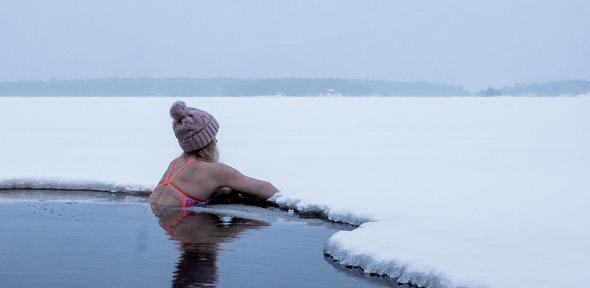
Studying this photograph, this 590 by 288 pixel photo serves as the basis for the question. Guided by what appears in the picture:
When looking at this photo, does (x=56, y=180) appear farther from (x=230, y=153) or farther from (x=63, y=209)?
(x=230, y=153)

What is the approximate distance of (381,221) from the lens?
648 centimetres

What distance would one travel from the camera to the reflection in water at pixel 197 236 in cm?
484

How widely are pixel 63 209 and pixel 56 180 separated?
1766 mm

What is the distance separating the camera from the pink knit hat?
24.1ft

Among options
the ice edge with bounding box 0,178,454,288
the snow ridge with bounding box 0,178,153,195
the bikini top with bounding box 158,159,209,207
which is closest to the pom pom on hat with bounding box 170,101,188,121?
the bikini top with bounding box 158,159,209,207

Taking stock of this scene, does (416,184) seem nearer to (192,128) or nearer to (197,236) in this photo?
(192,128)

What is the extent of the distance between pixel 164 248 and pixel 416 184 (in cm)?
516

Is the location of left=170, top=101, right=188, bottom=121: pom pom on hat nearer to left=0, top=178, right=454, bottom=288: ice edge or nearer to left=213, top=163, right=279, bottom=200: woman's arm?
left=213, top=163, right=279, bottom=200: woman's arm

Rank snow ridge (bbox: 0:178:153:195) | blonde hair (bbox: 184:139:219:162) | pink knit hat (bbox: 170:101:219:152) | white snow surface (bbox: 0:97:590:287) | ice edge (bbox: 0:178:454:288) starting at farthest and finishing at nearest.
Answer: snow ridge (bbox: 0:178:153:195), blonde hair (bbox: 184:139:219:162), pink knit hat (bbox: 170:101:219:152), white snow surface (bbox: 0:97:590:287), ice edge (bbox: 0:178:454:288)

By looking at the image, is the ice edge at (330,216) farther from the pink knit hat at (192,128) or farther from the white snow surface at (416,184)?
the pink knit hat at (192,128)

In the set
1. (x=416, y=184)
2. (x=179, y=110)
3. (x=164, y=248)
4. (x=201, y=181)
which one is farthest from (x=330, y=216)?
(x=416, y=184)

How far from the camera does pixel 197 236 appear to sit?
20.3 ft

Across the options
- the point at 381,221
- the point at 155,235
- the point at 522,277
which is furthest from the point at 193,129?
the point at 522,277

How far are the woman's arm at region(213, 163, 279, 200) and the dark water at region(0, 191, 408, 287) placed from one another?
0.17 meters
